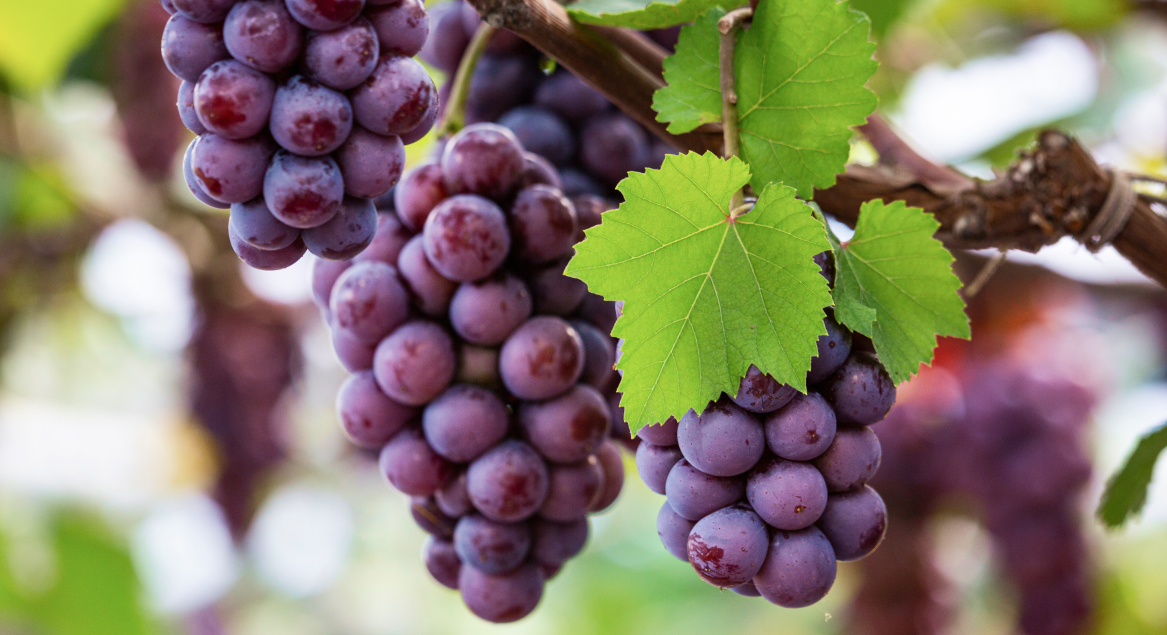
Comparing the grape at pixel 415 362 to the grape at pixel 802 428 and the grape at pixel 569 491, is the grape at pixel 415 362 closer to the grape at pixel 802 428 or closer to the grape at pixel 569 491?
the grape at pixel 569 491

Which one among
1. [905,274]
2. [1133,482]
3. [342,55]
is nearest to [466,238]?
[342,55]

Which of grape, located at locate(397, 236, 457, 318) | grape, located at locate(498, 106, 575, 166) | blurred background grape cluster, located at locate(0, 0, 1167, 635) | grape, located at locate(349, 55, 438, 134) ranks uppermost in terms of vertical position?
grape, located at locate(349, 55, 438, 134)

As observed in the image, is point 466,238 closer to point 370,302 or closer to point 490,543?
point 370,302

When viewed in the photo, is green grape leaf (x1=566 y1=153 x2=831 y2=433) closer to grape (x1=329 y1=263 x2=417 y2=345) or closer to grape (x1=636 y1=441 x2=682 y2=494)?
grape (x1=636 y1=441 x2=682 y2=494)

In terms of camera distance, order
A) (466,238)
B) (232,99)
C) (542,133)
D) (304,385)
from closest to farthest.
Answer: (232,99), (466,238), (542,133), (304,385)

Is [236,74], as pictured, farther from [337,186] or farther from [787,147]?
[787,147]

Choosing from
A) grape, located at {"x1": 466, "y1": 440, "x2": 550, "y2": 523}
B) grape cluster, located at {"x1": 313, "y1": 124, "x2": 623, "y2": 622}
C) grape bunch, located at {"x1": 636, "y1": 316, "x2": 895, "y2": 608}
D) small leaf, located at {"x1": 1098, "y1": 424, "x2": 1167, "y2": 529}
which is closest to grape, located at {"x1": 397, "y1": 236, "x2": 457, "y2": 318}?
grape cluster, located at {"x1": 313, "y1": 124, "x2": 623, "y2": 622}

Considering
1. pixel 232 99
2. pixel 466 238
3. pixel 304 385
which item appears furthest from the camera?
pixel 304 385
